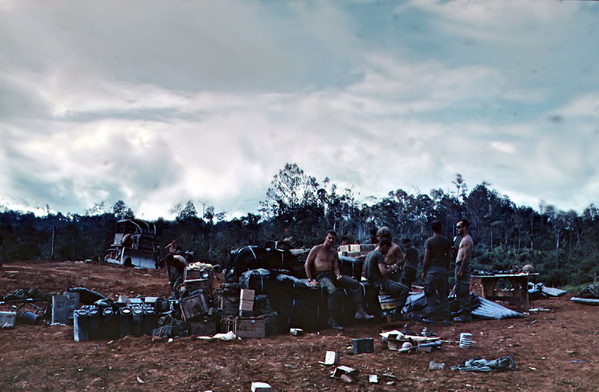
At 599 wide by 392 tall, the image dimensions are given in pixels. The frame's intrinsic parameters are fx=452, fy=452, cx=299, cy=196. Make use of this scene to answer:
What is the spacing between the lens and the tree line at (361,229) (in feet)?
99.1

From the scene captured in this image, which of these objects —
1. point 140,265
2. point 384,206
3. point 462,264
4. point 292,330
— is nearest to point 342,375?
point 292,330

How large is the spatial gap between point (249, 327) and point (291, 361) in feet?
6.15

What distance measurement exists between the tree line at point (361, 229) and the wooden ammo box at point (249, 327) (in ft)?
54.8

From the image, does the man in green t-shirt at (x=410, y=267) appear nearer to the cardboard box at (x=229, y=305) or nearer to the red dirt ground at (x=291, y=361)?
the red dirt ground at (x=291, y=361)

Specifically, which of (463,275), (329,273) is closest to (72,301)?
(329,273)

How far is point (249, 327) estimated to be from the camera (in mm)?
7566

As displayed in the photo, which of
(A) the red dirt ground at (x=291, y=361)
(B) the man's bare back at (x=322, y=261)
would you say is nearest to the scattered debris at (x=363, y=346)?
(A) the red dirt ground at (x=291, y=361)

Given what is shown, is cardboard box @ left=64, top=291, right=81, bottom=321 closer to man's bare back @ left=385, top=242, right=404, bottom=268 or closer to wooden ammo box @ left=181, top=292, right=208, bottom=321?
wooden ammo box @ left=181, top=292, right=208, bottom=321

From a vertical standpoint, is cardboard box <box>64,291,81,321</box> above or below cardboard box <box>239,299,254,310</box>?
below

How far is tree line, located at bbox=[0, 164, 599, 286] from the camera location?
30219 mm

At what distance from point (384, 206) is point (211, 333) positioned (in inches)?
1438

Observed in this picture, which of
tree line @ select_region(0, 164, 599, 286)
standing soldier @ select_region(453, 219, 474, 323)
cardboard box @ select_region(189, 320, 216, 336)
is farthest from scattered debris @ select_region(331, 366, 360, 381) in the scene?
tree line @ select_region(0, 164, 599, 286)

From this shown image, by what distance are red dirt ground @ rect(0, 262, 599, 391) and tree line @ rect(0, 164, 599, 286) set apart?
1717cm

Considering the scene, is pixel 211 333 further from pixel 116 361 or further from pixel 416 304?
pixel 416 304
